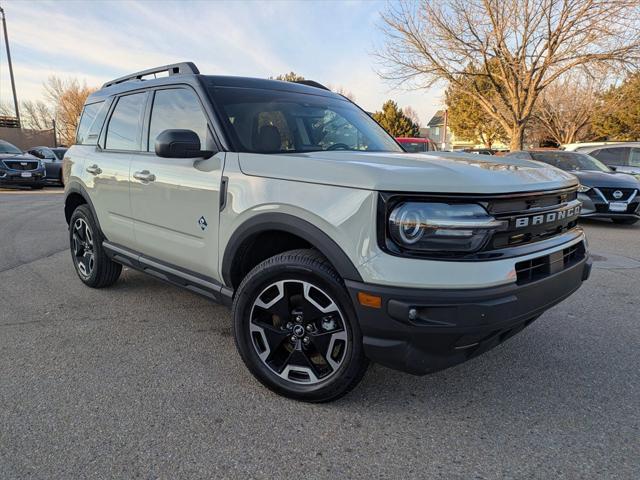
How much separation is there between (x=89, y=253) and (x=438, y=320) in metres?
3.75

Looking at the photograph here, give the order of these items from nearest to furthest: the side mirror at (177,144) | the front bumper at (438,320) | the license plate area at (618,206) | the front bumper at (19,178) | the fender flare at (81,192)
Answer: the front bumper at (438,320), the side mirror at (177,144), the fender flare at (81,192), the license plate area at (618,206), the front bumper at (19,178)

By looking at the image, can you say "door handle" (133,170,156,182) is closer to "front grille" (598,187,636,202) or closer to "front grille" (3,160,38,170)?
"front grille" (598,187,636,202)

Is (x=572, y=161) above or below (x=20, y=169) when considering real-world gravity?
above

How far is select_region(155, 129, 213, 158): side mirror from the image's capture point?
8.82 ft

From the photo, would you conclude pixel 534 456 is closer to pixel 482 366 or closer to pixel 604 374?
pixel 482 366

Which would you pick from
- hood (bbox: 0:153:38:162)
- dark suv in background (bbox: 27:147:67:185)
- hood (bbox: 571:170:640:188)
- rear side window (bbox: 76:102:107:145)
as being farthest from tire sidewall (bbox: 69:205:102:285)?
dark suv in background (bbox: 27:147:67:185)

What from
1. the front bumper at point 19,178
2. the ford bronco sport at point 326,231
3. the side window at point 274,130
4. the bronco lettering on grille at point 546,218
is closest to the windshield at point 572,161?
the ford bronco sport at point 326,231

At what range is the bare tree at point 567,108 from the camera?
31.4 m

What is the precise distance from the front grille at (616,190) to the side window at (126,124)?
7.88 metres

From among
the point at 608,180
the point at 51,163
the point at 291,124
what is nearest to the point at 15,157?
the point at 51,163

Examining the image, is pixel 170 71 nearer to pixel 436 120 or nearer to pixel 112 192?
pixel 112 192

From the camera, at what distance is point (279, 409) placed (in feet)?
8.13

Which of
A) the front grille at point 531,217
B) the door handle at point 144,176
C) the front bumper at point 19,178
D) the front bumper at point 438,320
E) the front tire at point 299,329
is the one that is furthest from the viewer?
the front bumper at point 19,178

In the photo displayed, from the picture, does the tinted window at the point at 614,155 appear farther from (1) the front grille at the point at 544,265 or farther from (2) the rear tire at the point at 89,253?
(2) the rear tire at the point at 89,253
